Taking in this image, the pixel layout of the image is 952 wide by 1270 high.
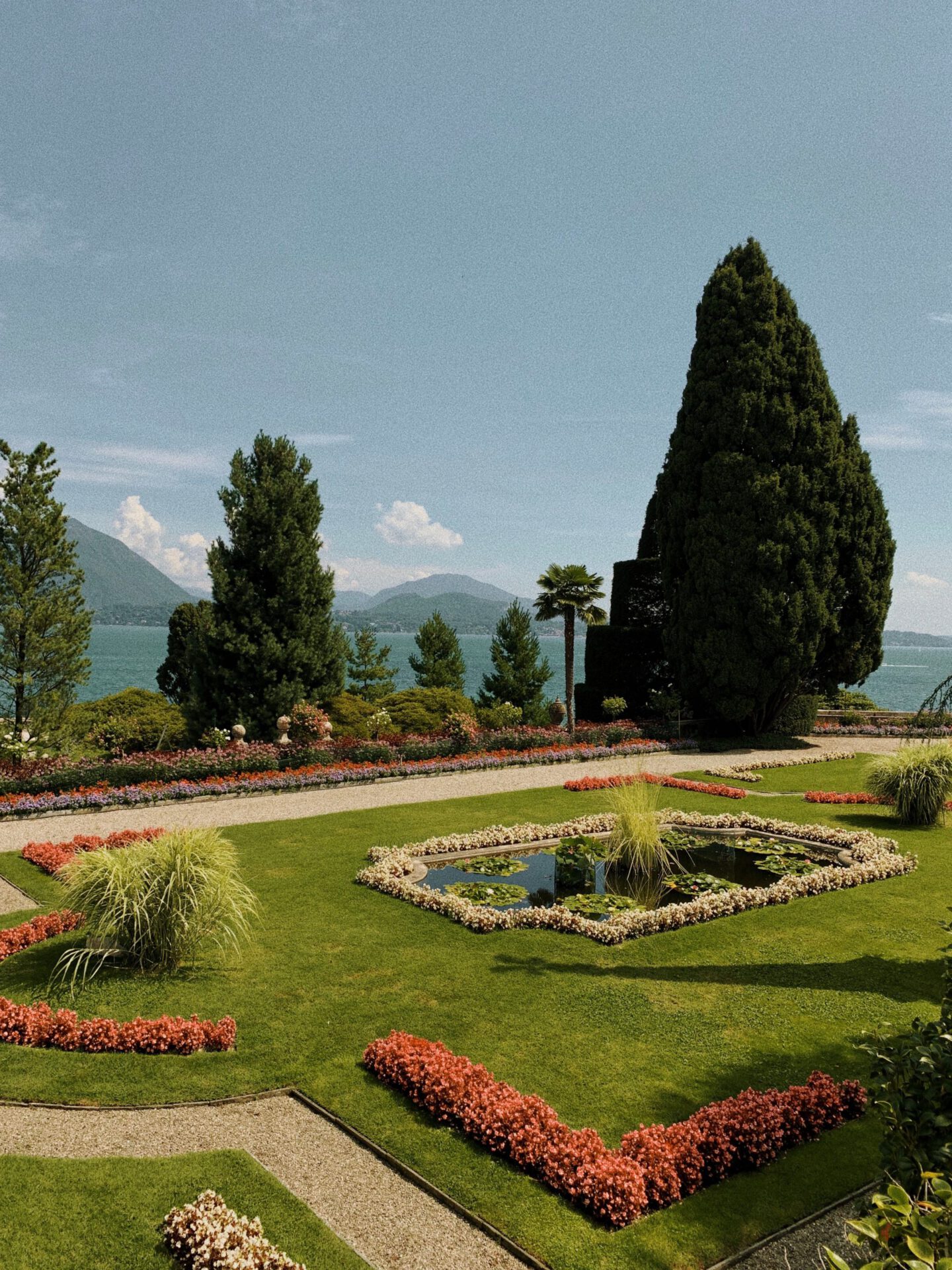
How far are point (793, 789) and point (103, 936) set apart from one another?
13.8 meters

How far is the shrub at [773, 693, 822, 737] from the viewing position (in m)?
25.2

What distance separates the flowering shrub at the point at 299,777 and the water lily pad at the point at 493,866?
620 centimetres

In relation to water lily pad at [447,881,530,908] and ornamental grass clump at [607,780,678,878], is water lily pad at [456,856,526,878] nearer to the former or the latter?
water lily pad at [447,881,530,908]

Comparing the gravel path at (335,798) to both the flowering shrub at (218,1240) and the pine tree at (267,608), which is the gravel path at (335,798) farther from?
the flowering shrub at (218,1240)

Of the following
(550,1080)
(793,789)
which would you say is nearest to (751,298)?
(793,789)

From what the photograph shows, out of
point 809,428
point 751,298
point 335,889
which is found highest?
point 751,298

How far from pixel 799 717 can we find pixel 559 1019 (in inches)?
841

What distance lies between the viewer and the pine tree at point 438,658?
29.2m

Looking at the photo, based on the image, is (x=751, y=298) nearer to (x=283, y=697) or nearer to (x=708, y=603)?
(x=708, y=603)

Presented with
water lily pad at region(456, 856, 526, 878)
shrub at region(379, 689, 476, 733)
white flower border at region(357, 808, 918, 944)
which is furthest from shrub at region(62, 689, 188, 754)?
water lily pad at region(456, 856, 526, 878)

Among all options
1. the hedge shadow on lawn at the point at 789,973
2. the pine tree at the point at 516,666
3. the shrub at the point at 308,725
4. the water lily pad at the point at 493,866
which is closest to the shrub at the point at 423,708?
the pine tree at the point at 516,666

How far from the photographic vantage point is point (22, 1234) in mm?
3869

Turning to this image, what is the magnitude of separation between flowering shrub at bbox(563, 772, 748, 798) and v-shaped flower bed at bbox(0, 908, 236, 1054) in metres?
10.8

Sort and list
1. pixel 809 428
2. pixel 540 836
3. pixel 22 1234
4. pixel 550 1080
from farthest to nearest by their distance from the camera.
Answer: pixel 809 428
pixel 540 836
pixel 550 1080
pixel 22 1234
